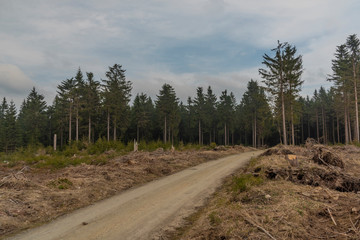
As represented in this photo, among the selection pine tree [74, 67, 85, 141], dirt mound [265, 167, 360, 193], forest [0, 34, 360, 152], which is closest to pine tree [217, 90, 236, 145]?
forest [0, 34, 360, 152]

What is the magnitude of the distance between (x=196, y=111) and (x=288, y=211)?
175ft

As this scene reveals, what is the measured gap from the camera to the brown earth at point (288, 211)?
424cm

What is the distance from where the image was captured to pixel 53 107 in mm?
61688

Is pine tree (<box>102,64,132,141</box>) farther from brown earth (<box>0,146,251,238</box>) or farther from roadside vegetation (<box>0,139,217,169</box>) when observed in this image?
brown earth (<box>0,146,251,238</box>)

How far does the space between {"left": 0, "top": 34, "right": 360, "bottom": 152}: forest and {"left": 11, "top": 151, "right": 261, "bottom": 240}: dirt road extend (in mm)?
16134

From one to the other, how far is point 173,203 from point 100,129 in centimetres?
4797

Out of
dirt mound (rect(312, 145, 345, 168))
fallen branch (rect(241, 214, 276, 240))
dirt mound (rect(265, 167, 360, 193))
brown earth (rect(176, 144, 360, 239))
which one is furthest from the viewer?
dirt mound (rect(312, 145, 345, 168))

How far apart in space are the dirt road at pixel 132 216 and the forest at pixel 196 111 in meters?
16.1

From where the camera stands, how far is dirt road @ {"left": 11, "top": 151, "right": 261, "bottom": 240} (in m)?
5.31

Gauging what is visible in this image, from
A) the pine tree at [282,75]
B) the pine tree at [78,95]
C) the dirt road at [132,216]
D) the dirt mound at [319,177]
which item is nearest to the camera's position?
the dirt road at [132,216]

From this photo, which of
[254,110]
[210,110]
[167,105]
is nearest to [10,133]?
[167,105]

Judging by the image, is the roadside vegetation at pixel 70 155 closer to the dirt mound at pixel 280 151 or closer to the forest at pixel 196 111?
the forest at pixel 196 111

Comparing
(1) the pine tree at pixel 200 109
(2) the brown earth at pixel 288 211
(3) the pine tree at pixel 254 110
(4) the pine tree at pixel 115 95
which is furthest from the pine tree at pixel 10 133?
(2) the brown earth at pixel 288 211

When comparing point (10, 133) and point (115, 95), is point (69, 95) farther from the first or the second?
point (10, 133)
